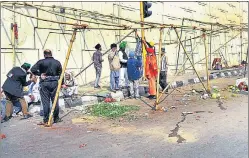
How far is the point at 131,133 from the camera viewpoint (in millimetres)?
5922

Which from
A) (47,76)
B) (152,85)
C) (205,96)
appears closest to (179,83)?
A: (205,96)

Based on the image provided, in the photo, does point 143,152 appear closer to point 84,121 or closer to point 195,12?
point 84,121

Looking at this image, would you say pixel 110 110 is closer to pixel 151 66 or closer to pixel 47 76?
pixel 47 76

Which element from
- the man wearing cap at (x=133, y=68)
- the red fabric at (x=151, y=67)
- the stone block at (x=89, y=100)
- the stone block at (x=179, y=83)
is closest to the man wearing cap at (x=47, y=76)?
the stone block at (x=89, y=100)

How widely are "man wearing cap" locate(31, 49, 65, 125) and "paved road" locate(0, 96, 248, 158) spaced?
54cm

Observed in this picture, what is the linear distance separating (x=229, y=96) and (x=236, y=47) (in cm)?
1663

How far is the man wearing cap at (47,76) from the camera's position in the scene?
659 centimetres

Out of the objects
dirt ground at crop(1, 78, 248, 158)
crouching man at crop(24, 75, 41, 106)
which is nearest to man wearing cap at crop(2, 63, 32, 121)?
dirt ground at crop(1, 78, 248, 158)

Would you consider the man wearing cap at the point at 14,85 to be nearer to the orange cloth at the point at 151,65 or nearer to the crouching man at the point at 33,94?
the crouching man at the point at 33,94

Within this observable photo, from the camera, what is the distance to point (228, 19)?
25.0 m

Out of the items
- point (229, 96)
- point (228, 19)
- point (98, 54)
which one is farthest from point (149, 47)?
point (228, 19)

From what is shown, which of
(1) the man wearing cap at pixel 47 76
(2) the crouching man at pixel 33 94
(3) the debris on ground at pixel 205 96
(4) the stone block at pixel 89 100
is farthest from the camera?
(3) the debris on ground at pixel 205 96

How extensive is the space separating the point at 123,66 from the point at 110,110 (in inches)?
117

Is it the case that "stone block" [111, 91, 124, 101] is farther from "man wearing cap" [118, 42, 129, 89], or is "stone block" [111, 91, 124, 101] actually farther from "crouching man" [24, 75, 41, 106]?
"crouching man" [24, 75, 41, 106]
